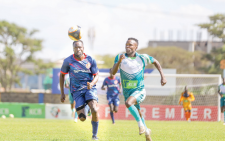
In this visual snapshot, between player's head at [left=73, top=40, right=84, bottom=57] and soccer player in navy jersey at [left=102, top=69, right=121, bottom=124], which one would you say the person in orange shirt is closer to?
soccer player in navy jersey at [left=102, top=69, right=121, bottom=124]

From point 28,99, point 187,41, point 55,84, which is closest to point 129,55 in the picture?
point 55,84

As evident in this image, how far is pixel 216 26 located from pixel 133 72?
125 feet

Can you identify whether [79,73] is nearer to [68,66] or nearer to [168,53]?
[68,66]

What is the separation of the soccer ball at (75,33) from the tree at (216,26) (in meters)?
36.5

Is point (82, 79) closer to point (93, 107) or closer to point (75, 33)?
point (93, 107)

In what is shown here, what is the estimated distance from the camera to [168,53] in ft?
200

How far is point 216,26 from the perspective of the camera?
44.3 metres

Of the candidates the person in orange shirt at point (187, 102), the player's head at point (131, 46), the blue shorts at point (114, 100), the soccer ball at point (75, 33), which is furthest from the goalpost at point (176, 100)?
the player's head at point (131, 46)

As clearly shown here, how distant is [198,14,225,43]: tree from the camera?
4378 cm

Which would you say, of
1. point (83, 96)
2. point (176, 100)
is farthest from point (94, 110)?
point (176, 100)

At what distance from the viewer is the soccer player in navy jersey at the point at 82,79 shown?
27.4ft

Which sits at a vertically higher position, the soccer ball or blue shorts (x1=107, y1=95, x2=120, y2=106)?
the soccer ball

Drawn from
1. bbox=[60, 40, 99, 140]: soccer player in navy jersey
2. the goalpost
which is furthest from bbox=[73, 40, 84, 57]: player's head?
the goalpost

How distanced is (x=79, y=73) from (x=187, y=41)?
76345mm
